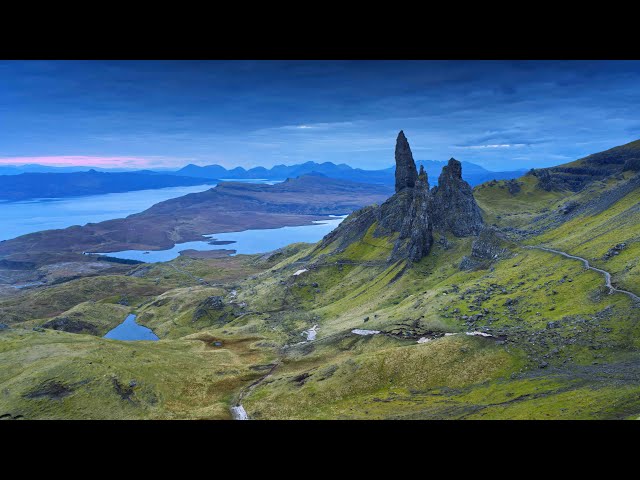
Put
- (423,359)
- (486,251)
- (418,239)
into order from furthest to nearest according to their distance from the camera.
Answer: (418,239), (486,251), (423,359)

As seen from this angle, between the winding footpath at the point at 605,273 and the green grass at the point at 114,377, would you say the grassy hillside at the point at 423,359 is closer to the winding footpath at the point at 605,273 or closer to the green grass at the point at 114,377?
the green grass at the point at 114,377

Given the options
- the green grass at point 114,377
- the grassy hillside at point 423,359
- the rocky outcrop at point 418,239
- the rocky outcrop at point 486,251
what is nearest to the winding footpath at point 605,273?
the grassy hillside at point 423,359

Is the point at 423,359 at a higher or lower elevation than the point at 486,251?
lower

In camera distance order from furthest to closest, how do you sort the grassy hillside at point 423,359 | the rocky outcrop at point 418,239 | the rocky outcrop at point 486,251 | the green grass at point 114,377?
the rocky outcrop at point 418,239 < the rocky outcrop at point 486,251 < the green grass at point 114,377 < the grassy hillside at point 423,359

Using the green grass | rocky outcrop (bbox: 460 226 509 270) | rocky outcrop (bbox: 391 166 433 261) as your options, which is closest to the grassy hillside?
the green grass

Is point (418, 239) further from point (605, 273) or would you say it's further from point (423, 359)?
point (423, 359)

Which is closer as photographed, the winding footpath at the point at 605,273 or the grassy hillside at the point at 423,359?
the grassy hillside at the point at 423,359

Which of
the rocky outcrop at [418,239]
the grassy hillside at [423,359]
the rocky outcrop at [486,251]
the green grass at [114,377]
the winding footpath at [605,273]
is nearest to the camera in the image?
the grassy hillside at [423,359]

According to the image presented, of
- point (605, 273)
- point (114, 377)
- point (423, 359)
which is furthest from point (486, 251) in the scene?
point (114, 377)

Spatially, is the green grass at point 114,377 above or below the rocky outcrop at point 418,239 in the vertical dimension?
below
